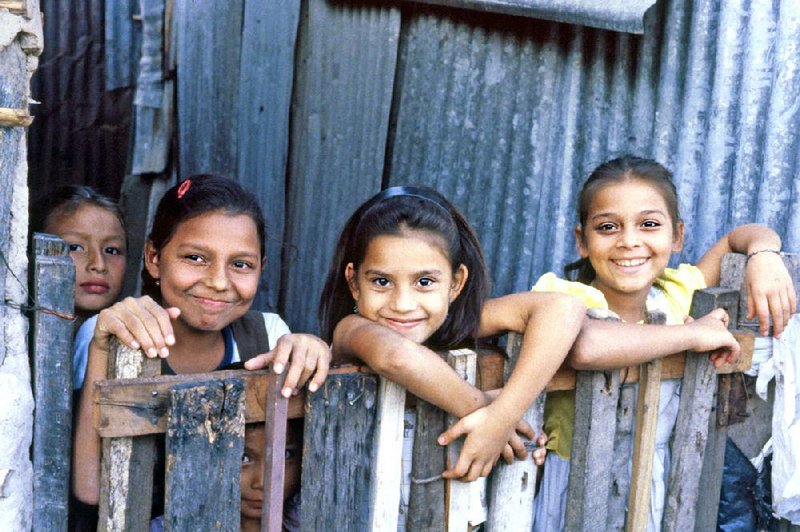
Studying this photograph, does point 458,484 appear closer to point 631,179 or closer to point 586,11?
point 631,179

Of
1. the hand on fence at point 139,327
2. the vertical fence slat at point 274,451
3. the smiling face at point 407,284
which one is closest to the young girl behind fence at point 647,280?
the smiling face at point 407,284

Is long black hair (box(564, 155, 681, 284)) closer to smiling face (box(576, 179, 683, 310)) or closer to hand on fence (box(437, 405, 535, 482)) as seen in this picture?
smiling face (box(576, 179, 683, 310))

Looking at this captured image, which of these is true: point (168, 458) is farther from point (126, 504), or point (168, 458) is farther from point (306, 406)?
point (306, 406)

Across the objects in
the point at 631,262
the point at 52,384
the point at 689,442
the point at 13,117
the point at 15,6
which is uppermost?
the point at 15,6

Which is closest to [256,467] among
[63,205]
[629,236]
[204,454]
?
[204,454]

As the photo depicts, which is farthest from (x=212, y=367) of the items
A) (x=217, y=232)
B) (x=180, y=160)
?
(x=180, y=160)

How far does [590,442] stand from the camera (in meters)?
2.50

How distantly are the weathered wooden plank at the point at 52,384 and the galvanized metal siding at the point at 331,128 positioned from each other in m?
2.60

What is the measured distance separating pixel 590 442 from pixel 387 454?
0.62 meters

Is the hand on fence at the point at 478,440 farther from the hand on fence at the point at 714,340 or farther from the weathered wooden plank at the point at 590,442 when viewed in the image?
the hand on fence at the point at 714,340

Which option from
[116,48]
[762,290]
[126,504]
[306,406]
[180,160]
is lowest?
[126,504]

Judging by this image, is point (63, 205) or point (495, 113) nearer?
point (63, 205)

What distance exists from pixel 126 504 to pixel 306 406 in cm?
46

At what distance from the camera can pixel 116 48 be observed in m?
5.68
